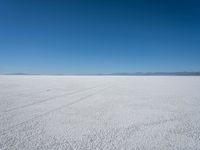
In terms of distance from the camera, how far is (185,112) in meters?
4.49

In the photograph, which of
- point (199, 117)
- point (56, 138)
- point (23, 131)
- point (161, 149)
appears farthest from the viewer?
point (199, 117)

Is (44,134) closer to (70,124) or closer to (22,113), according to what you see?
(70,124)

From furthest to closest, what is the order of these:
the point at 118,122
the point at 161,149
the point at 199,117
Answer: the point at 199,117, the point at 118,122, the point at 161,149

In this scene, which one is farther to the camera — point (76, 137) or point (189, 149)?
point (76, 137)

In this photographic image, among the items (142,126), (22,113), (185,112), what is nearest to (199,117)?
(185,112)

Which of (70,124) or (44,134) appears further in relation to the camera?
(70,124)

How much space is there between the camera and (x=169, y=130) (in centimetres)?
312

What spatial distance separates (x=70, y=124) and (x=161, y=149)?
6.88ft

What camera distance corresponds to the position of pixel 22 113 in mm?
4156

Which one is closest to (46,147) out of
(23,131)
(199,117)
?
(23,131)

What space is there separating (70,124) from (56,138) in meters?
0.73

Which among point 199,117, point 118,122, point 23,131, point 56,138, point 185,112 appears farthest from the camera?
point 185,112

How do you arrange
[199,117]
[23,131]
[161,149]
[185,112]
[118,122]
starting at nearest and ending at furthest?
[161,149]
[23,131]
[118,122]
[199,117]
[185,112]

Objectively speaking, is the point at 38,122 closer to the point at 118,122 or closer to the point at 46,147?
the point at 46,147
